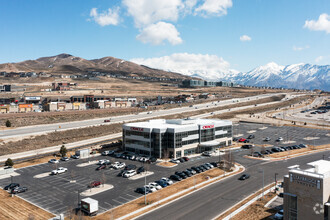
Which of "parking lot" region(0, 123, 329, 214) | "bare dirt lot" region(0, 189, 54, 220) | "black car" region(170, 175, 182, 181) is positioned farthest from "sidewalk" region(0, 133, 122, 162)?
"black car" region(170, 175, 182, 181)

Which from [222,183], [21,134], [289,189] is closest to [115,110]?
[21,134]

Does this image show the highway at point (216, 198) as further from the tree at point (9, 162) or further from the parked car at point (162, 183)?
the tree at point (9, 162)

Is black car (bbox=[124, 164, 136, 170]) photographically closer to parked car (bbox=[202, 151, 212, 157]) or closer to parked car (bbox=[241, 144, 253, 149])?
parked car (bbox=[202, 151, 212, 157])

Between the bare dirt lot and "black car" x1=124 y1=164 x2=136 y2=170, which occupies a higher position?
"black car" x1=124 y1=164 x2=136 y2=170

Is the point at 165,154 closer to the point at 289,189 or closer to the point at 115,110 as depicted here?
the point at 289,189

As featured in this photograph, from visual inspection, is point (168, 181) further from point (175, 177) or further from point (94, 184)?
point (94, 184)

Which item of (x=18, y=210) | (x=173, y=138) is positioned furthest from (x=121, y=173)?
(x=18, y=210)
